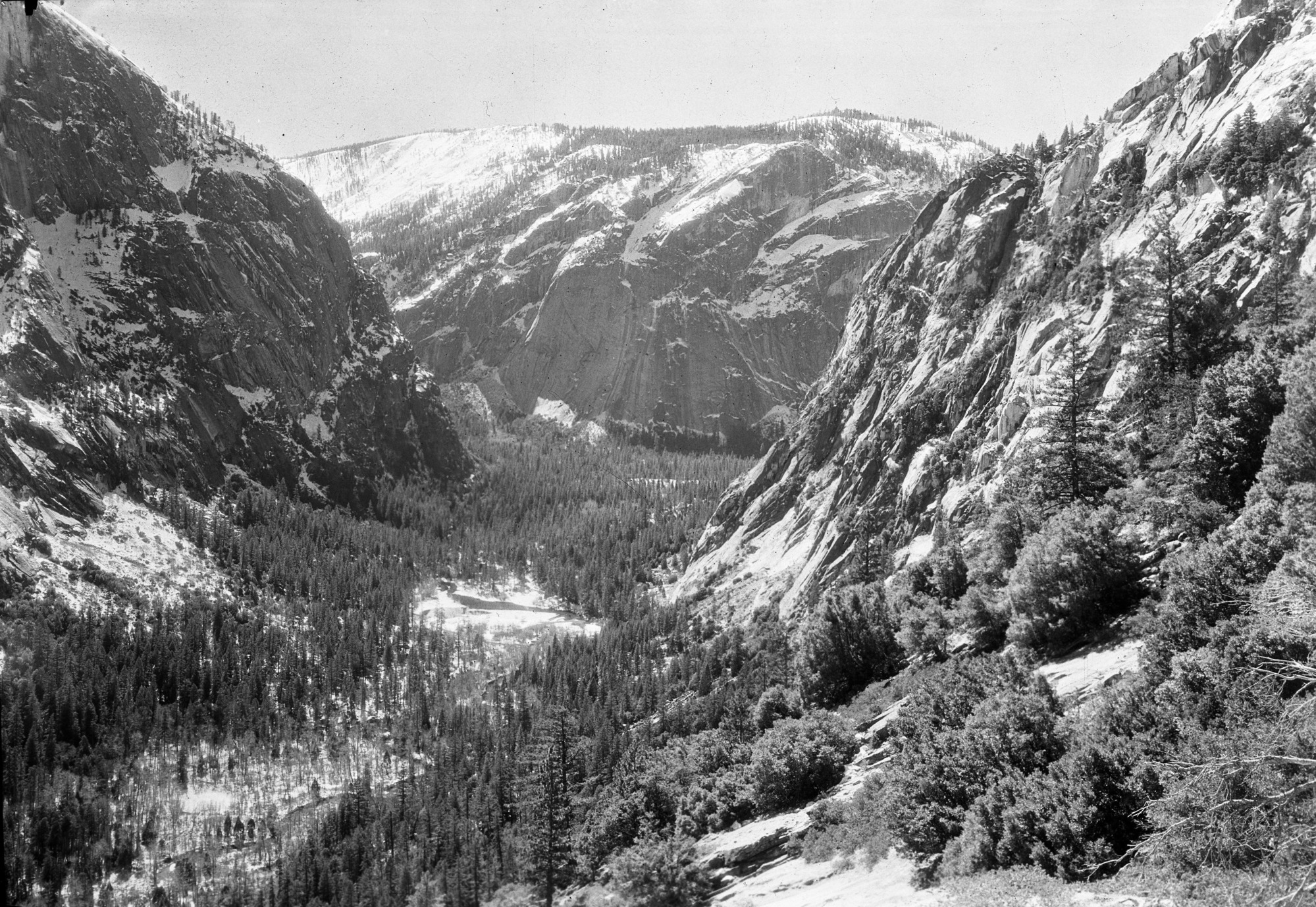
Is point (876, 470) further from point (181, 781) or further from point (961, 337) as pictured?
point (181, 781)

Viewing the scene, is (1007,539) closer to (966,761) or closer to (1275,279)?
(966,761)

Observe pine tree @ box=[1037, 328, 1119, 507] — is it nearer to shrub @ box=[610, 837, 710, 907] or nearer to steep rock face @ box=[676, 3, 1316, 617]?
steep rock face @ box=[676, 3, 1316, 617]

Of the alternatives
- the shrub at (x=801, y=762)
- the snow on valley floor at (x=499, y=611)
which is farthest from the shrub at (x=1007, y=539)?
the snow on valley floor at (x=499, y=611)

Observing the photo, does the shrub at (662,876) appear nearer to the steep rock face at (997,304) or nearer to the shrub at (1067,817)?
the shrub at (1067,817)

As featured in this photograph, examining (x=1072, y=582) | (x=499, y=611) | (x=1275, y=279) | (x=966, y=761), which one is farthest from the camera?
(x=499, y=611)

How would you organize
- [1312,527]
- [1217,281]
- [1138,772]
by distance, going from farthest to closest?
[1217,281], [1312,527], [1138,772]

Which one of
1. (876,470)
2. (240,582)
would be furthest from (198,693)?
(876,470)

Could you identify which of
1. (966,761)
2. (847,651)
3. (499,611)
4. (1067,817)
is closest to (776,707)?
(847,651)

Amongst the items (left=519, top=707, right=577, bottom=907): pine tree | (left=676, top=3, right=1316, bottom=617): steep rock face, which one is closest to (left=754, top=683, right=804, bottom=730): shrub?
(left=519, top=707, right=577, bottom=907): pine tree
